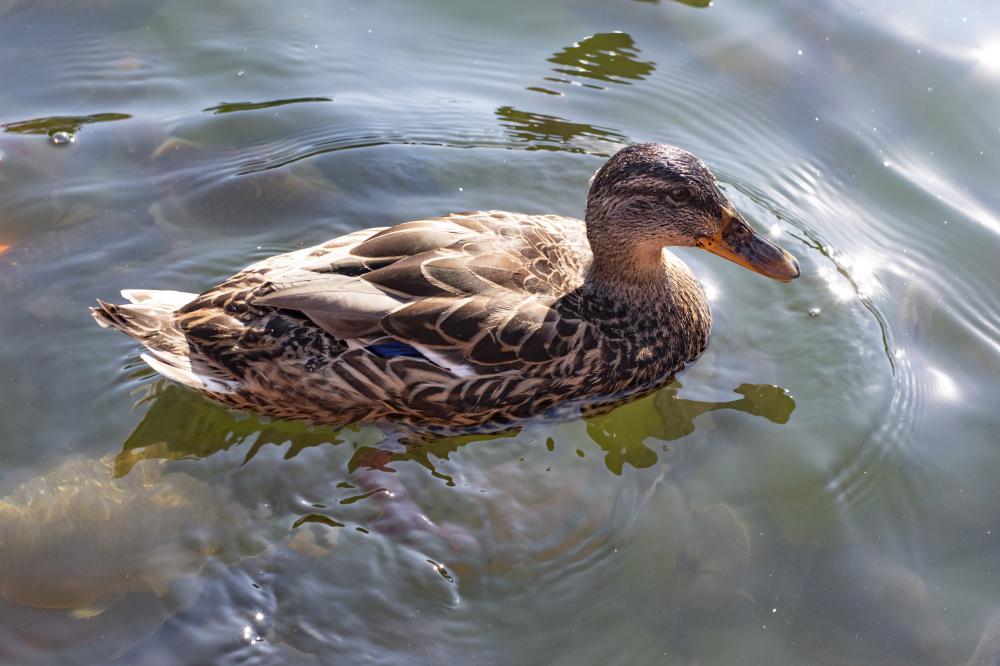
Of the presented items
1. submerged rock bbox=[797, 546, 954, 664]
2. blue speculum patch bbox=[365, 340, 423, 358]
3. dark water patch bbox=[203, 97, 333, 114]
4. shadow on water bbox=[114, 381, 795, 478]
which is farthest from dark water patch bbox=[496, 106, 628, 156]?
submerged rock bbox=[797, 546, 954, 664]

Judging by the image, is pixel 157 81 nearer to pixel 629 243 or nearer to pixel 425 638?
pixel 629 243

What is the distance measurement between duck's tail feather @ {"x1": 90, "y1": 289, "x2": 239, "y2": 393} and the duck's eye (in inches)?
100

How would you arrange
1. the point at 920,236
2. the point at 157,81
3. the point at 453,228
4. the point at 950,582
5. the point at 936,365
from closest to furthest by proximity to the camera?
the point at 950,582, the point at 453,228, the point at 936,365, the point at 920,236, the point at 157,81

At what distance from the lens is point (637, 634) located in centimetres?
483

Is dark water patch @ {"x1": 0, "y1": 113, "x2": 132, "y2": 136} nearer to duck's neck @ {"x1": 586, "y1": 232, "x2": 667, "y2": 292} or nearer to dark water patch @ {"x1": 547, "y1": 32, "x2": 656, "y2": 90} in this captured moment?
dark water patch @ {"x1": 547, "y1": 32, "x2": 656, "y2": 90}

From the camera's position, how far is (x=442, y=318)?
204 inches

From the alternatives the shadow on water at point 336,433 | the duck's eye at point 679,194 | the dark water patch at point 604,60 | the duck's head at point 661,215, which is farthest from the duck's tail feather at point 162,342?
the dark water patch at point 604,60

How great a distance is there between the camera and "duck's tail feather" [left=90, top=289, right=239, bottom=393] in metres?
5.31

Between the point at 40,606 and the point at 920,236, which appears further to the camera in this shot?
the point at 920,236

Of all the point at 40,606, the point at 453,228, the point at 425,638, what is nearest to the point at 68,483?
the point at 40,606

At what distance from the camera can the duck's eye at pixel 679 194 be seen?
221 inches

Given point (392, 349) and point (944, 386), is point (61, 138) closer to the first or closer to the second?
point (392, 349)

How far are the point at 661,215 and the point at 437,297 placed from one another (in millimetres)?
1386

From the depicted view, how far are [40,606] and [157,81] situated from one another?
14.5 ft
